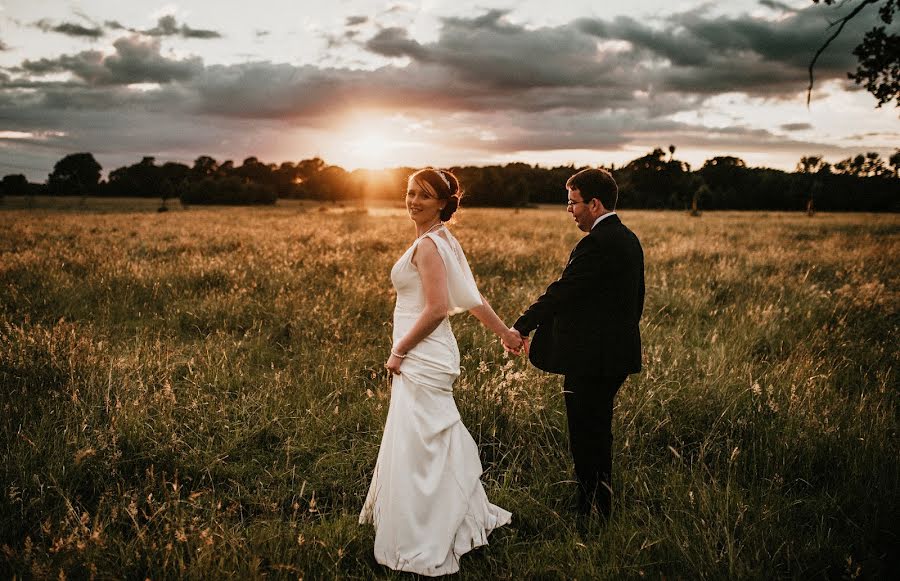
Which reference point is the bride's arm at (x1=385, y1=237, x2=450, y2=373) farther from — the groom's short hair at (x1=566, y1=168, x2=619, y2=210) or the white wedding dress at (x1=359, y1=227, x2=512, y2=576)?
the groom's short hair at (x1=566, y1=168, x2=619, y2=210)

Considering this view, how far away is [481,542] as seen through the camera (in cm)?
285

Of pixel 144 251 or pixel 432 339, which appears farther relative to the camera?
pixel 144 251

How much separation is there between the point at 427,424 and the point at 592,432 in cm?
104

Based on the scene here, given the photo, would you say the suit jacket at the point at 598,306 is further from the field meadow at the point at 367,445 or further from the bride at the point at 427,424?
the field meadow at the point at 367,445

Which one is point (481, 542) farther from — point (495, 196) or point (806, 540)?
point (495, 196)

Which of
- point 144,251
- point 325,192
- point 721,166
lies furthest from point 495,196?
point 144,251

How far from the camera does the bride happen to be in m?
2.73

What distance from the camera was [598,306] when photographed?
2.90m

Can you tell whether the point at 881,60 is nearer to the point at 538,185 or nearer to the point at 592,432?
the point at 592,432

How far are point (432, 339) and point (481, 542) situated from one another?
123 centimetres

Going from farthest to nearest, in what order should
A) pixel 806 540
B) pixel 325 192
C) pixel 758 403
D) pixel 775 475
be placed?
1. pixel 325 192
2. pixel 758 403
3. pixel 775 475
4. pixel 806 540

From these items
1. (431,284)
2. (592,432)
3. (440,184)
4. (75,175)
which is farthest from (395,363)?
(75,175)

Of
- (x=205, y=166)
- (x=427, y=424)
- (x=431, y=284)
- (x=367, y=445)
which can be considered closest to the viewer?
(x=431, y=284)

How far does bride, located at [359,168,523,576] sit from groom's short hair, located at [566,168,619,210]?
77 cm
